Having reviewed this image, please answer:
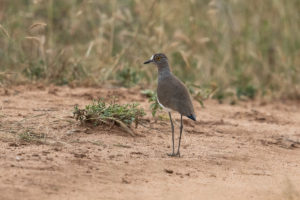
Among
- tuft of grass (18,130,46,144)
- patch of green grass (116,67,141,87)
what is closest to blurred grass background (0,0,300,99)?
patch of green grass (116,67,141,87)

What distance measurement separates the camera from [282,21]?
10.5m

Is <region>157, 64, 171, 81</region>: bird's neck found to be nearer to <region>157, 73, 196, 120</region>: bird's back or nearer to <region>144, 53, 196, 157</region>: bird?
<region>144, 53, 196, 157</region>: bird

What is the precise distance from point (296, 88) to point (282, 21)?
4.74 ft

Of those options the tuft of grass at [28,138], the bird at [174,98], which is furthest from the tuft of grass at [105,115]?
the tuft of grass at [28,138]

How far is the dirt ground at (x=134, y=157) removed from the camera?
14.6ft

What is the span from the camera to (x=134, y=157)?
5.27 meters

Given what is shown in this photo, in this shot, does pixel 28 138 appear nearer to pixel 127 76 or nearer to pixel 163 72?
pixel 163 72

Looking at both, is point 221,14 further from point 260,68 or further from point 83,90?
point 83,90

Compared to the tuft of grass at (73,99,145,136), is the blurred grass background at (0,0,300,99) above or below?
above

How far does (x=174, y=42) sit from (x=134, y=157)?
3.95 metres

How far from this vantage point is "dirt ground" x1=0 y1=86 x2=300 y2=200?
4.44 meters

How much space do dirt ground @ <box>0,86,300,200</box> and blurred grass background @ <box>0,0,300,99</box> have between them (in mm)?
885

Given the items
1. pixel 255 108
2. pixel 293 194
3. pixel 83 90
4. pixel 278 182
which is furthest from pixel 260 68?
pixel 293 194

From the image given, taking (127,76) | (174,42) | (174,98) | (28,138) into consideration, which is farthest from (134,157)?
(174,42)
